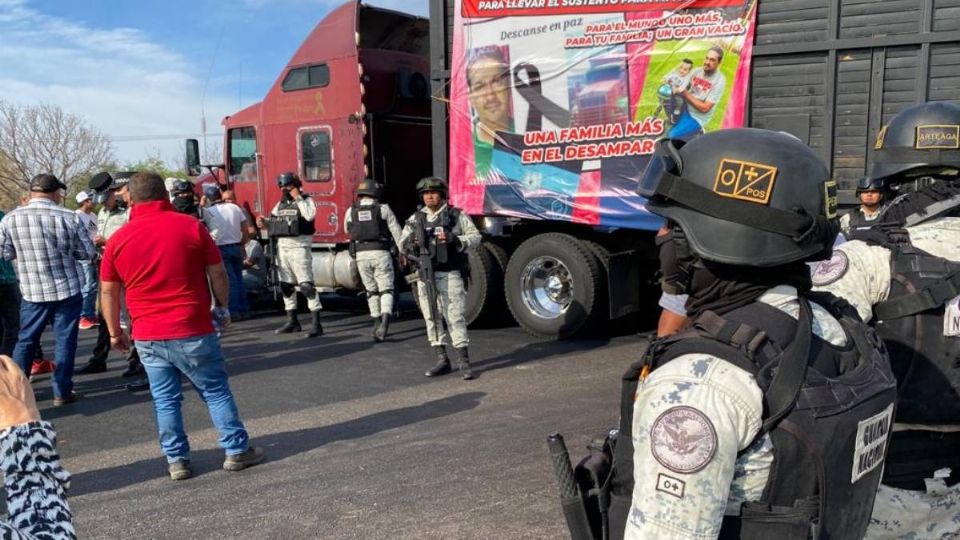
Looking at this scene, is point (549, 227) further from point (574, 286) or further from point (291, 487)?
point (291, 487)

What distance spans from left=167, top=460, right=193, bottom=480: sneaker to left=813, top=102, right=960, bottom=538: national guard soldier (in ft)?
11.4

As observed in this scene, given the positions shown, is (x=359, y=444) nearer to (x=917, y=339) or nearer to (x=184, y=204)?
(x=917, y=339)

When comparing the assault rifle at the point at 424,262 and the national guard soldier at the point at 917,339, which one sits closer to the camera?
the national guard soldier at the point at 917,339

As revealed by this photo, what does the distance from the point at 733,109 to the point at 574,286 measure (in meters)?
2.19

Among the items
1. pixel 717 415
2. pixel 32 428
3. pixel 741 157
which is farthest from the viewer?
pixel 32 428

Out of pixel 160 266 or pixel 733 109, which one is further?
pixel 733 109

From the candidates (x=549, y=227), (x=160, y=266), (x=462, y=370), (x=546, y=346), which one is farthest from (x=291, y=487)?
(x=549, y=227)

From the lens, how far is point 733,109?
21.1 feet

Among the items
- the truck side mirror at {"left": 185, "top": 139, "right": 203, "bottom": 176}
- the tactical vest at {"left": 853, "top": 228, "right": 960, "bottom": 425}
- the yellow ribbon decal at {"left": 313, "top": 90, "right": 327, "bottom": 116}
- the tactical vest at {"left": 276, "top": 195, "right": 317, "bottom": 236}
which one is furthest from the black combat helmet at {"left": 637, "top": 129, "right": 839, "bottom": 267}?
the truck side mirror at {"left": 185, "top": 139, "right": 203, "bottom": 176}

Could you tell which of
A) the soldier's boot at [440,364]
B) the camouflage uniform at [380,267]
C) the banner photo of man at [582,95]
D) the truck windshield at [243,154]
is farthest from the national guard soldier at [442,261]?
the truck windshield at [243,154]

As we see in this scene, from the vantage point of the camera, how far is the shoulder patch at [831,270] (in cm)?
196

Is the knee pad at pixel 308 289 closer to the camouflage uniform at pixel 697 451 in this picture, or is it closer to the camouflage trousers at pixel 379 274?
the camouflage trousers at pixel 379 274

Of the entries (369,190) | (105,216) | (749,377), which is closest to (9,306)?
(105,216)

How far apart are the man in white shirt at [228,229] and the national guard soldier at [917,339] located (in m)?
7.89
